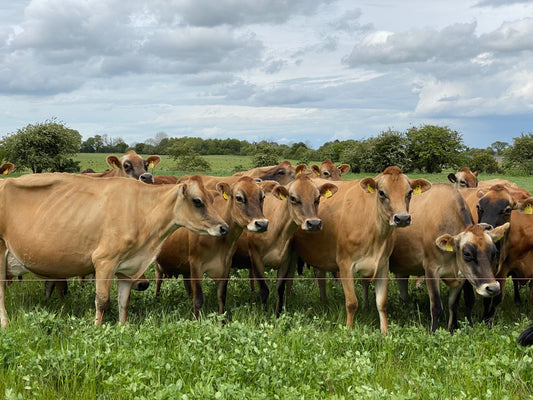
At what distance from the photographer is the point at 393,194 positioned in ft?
26.7

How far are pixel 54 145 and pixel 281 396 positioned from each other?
210ft

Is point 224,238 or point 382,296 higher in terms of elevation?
point 224,238

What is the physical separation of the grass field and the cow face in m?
0.67

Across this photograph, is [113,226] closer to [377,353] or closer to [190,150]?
[377,353]

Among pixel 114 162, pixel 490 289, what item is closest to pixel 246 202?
pixel 490 289

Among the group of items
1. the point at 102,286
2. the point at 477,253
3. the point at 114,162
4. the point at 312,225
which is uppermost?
the point at 114,162

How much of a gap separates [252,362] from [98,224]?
3118 millimetres

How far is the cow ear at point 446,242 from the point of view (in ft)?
26.2

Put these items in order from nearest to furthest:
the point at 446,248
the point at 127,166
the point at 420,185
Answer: the point at 446,248 → the point at 420,185 → the point at 127,166

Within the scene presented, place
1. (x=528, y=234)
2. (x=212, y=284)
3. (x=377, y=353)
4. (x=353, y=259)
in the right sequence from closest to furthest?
(x=377, y=353), (x=353, y=259), (x=528, y=234), (x=212, y=284)

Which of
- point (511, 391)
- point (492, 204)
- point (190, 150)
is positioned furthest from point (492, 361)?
point (190, 150)

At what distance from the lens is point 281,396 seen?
540cm

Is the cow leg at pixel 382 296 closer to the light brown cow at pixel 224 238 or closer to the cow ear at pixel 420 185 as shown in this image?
the cow ear at pixel 420 185

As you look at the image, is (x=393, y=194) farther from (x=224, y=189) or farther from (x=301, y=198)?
(x=224, y=189)
